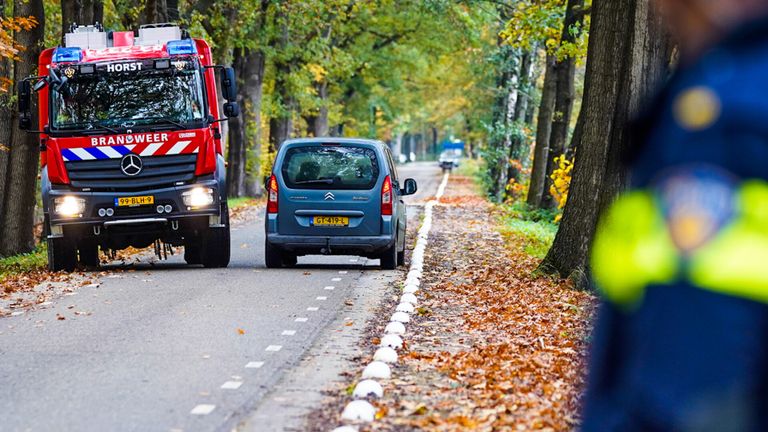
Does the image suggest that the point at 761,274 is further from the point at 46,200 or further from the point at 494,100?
the point at 494,100

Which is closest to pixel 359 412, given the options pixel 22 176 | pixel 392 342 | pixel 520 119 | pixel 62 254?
pixel 392 342

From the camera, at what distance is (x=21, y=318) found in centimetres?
1253

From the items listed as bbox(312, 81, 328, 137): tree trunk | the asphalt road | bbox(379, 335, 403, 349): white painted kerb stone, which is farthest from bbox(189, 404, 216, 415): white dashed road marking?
bbox(312, 81, 328, 137): tree trunk

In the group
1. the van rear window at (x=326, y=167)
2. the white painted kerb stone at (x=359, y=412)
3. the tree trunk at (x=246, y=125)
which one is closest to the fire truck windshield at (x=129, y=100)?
the van rear window at (x=326, y=167)

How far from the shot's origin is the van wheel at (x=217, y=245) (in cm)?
1803

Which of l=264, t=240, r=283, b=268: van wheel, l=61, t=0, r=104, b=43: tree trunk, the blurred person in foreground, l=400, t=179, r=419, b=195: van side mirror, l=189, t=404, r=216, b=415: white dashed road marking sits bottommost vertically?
l=264, t=240, r=283, b=268: van wheel

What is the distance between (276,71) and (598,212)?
35.7 meters

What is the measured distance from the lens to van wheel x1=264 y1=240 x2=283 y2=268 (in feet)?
58.6

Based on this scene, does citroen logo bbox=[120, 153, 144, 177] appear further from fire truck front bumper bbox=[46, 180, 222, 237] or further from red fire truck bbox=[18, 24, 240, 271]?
fire truck front bumper bbox=[46, 180, 222, 237]

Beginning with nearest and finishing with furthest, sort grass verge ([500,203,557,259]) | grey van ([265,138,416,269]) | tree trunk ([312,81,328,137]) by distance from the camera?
grey van ([265,138,416,269]) < grass verge ([500,203,557,259]) < tree trunk ([312,81,328,137])

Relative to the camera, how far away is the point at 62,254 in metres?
17.9

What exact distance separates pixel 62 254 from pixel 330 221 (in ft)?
13.3

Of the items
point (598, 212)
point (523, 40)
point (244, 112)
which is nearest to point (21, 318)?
point (598, 212)

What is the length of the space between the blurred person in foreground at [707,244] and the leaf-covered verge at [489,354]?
504cm
